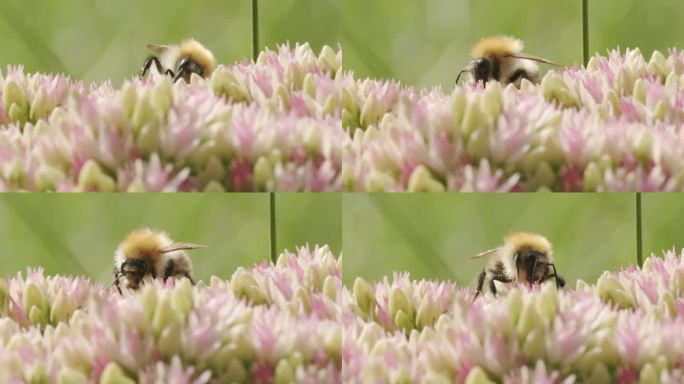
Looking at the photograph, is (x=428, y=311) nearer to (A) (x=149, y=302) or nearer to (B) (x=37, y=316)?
(A) (x=149, y=302)

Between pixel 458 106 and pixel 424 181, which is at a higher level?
pixel 458 106

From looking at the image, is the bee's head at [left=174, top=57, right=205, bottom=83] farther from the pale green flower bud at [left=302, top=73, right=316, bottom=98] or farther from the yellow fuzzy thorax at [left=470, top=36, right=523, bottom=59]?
the yellow fuzzy thorax at [left=470, top=36, right=523, bottom=59]

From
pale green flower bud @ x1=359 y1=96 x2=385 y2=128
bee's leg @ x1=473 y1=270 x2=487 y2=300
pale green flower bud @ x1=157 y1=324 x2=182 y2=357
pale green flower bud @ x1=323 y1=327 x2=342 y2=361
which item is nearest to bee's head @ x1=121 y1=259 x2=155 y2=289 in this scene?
pale green flower bud @ x1=157 y1=324 x2=182 y2=357

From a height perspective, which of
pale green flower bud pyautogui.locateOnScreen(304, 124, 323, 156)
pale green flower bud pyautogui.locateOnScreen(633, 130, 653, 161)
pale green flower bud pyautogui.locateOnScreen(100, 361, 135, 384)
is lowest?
pale green flower bud pyautogui.locateOnScreen(100, 361, 135, 384)

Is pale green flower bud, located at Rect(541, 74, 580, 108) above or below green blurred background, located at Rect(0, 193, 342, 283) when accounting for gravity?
above

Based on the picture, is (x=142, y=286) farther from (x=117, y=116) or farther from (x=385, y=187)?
(x=385, y=187)

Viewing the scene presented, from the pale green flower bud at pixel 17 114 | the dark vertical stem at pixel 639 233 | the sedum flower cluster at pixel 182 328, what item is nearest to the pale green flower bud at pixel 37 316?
the sedum flower cluster at pixel 182 328

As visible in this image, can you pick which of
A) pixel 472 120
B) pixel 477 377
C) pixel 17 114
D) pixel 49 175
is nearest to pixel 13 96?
pixel 17 114
